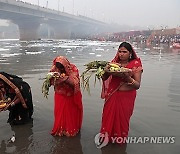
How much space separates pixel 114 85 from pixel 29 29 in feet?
253

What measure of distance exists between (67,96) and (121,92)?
99 cm

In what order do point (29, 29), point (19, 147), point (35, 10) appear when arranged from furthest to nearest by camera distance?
point (29, 29), point (35, 10), point (19, 147)

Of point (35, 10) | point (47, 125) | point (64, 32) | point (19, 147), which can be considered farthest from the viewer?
point (64, 32)

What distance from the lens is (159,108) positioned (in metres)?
6.79

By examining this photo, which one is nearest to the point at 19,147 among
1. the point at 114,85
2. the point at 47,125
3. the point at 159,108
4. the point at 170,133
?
the point at 47,125

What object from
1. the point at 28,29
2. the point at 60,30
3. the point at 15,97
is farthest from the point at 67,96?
the point at 60,30

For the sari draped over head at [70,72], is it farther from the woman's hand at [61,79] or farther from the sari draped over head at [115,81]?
the sari draped over head at [115,81]

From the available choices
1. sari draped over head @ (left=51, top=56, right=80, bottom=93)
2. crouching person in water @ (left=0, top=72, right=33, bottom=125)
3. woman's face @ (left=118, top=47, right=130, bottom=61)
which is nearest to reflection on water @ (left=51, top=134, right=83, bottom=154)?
sari draped over head @ (left=51, top=56, right=80, bottom=93)

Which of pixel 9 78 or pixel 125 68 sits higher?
pixel 125 68

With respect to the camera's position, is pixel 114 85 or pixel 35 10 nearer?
pixel 114 85

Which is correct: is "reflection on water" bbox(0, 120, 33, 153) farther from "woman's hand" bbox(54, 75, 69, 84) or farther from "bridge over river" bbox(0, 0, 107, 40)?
"bridge over river" bbox(0, 0, 107, 40)

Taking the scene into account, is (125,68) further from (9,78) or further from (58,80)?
(9,78)

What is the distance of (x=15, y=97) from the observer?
511 cm

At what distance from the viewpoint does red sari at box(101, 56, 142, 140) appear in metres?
4.20
